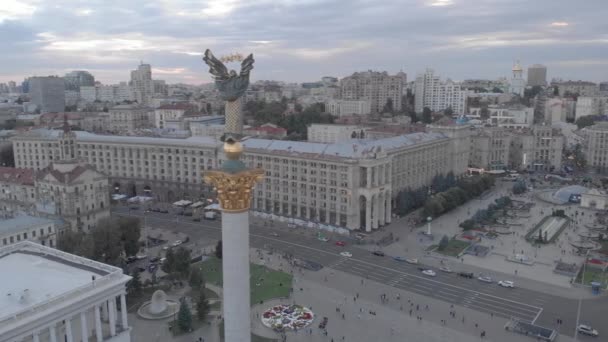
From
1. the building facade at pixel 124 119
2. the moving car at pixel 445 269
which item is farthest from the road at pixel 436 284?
the building facade at pixel 124 119

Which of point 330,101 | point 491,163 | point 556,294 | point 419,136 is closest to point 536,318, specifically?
point 556,294

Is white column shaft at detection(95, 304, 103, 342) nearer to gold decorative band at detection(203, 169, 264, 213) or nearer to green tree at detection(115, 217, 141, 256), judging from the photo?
gold decorative band at detection(203, 169, 264, 213)

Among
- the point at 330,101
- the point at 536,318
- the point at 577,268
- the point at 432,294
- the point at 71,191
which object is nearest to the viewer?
the point at 536,318

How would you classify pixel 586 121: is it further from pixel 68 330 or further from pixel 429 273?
pixel 68 330

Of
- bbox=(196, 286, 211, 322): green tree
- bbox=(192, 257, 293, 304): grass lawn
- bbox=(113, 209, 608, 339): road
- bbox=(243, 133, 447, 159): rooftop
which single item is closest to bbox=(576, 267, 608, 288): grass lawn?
bbox=(113, 209, 608, 339): road

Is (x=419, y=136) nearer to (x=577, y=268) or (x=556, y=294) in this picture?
(x=577, y=268)

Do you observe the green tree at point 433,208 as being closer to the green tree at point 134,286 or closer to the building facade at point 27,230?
the green tree at point 134,286
